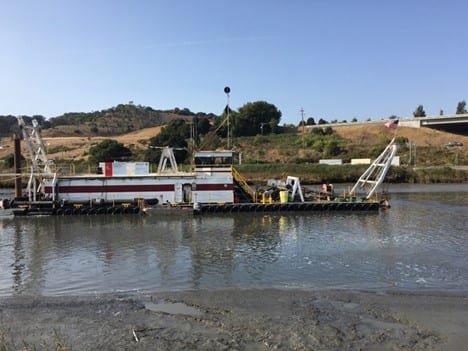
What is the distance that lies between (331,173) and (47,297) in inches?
2455

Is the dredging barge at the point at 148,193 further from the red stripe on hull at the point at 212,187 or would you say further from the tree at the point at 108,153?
the tree at the point at 108,153

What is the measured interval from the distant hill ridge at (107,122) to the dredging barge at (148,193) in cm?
11526

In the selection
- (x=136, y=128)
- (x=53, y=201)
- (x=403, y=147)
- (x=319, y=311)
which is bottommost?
(x=319, y=311)

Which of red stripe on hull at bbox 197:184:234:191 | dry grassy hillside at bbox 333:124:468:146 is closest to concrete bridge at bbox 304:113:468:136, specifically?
dry grassy hillside at bbox 333:124:468:146

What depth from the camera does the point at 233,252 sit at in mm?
23812

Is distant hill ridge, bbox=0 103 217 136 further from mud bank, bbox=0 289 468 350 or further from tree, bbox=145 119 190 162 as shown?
mud bank, bbox=0 289 468 350

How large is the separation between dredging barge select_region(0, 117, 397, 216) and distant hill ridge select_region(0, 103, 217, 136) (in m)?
115

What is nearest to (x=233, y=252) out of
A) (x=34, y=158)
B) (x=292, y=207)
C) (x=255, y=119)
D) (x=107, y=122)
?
(x=292, y=207)

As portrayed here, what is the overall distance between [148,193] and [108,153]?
4902 centimetres

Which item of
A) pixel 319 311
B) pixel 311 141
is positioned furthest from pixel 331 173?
pixel 319 311

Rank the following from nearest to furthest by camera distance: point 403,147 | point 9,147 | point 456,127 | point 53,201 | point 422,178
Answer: point 53,201, point 422,178, point 403,147, point 9,147, point 456,127

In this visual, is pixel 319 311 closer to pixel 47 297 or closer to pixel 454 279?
pixel 454 279

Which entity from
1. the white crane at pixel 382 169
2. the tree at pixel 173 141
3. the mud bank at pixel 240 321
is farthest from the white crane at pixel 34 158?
the tree at pixel 173 141

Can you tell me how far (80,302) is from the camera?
51.5ft
